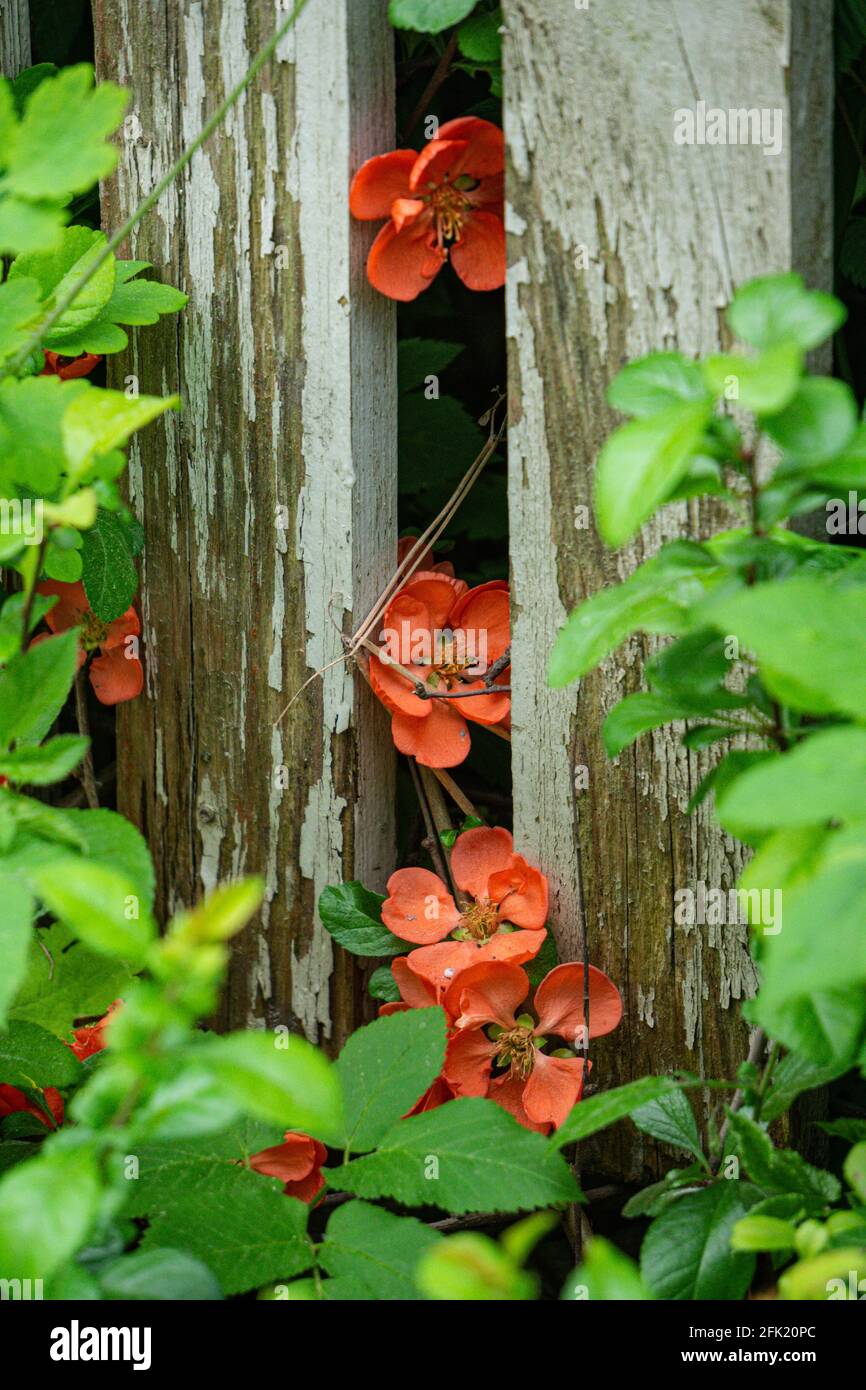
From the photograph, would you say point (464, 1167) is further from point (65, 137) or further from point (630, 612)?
point (65, 137)

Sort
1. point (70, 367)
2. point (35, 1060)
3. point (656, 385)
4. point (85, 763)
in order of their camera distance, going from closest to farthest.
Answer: point (656, 385) → point (35, 1060) → point (70, 367) → point (85, 763)

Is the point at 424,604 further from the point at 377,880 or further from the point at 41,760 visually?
the point at 41,760

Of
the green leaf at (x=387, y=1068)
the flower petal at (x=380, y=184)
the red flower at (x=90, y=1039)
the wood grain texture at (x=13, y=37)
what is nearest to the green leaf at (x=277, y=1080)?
the green leaf at (x=387, y=1068)

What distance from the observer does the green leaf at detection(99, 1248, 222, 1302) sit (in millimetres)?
946

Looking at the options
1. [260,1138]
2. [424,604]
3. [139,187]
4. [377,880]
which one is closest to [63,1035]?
[260,1138]

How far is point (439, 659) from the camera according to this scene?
171 cm

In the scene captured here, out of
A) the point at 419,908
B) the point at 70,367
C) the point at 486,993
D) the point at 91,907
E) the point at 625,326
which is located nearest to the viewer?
the point at 91,907

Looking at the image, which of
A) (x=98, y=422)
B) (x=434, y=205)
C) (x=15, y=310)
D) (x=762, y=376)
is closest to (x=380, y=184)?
(x=434, y=205)

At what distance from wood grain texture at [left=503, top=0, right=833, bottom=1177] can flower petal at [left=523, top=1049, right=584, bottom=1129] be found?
0.07 meters

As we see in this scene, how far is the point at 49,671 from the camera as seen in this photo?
112 centimetres

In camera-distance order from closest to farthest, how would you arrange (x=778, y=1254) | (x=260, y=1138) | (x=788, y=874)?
1. (x=788, y=874)
2. (x=778, y=1254)
3. (x=260, y=1138)

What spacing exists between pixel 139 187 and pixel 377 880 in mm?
1034

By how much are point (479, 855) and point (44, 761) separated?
72 cm

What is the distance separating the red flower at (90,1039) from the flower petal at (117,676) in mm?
464
